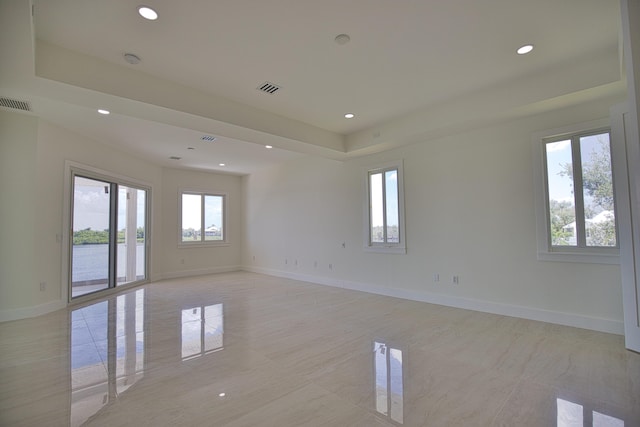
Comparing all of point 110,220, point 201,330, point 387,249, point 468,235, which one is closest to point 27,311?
Answer: point 110,220

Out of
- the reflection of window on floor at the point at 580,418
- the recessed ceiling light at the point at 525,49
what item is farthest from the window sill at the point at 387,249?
the reflection of window on floor at the point at 580,418

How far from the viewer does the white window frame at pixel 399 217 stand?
552cm

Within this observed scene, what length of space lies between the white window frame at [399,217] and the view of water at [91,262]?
5.23 metres

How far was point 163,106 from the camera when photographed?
139 inches

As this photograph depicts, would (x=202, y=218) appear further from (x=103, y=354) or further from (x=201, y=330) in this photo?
(x=103, y=354)

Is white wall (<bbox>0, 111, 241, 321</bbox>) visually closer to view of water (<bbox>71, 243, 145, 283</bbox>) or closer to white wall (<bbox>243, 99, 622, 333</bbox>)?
view of water (<bbox>71, 243, 145, 283</bbox>)

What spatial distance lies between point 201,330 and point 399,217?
147 inches

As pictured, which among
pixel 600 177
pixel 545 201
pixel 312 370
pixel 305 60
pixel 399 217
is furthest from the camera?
pixel 399 217

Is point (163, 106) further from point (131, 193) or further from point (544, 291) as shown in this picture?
point (544, 291)

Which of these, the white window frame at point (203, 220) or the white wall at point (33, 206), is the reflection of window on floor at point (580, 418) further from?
the white window frame at point (203, 220)

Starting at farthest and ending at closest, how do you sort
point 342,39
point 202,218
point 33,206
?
point 202,218 → point 33,206 → point 342,39

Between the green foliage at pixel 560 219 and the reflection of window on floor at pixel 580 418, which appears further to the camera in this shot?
the green foliage at pixel 560 219

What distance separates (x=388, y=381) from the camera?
8.16ft

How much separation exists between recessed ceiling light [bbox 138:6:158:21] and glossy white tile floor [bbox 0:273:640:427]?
3.03 metres
